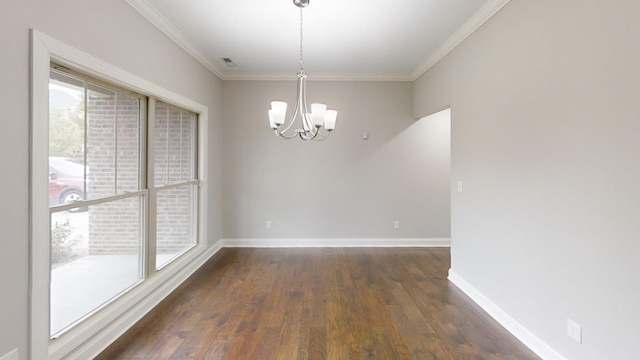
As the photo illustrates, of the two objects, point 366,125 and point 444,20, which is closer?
point 444,20

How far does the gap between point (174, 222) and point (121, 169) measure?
118 centimetres

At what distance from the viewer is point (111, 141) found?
2.55 m

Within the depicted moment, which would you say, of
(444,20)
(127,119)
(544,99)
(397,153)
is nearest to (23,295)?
(127,119)

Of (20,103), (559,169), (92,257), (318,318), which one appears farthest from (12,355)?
(559,169)

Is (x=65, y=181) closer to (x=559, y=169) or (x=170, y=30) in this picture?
(x=170, y=30)

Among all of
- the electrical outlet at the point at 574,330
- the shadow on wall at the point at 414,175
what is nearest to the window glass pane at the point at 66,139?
the electrical outlet at the point at 574,330

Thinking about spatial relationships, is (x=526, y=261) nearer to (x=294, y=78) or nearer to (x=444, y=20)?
(x=444, y=20)

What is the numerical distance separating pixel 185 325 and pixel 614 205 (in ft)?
10.2

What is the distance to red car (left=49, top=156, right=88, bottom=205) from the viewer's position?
6.47 ft

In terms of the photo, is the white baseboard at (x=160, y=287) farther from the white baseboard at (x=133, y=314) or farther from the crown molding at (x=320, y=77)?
the crown molding at (x=320, y=77)

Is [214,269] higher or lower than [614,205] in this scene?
lower

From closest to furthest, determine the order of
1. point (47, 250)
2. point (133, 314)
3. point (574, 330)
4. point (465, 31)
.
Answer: point (47, 250) → point (574, 330) → point (133, 314) → point (465, 31)

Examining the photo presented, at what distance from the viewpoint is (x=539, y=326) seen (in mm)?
2244

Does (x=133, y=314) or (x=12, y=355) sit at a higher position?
(x=12, y=355)
